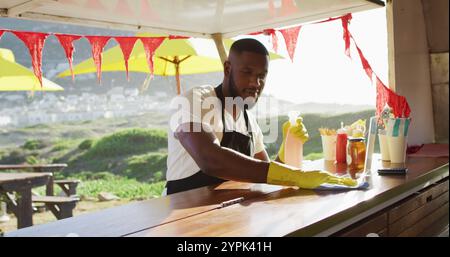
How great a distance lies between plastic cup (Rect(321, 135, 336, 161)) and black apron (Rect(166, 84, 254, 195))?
626 mm

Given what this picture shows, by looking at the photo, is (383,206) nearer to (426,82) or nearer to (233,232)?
(233,232)

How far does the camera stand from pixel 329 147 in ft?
9.35

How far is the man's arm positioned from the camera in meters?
1.90

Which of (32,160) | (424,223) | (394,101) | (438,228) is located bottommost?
Result: (32,160)

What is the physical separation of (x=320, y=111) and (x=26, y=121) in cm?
796

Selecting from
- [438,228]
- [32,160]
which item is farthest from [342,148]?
[32,160]

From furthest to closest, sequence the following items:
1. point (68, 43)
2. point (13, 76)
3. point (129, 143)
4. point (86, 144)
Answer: point (129, 143) → point (86, 144) → point (13, 76) → point (68, 43)

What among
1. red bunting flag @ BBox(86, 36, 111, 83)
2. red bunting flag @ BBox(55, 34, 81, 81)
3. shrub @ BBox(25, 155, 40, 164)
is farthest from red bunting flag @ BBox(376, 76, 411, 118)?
shrub @ BBox(25, 155, 40, 164)

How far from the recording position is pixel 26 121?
1291 centimetres

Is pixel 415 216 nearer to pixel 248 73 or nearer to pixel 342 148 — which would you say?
pixel 342 148

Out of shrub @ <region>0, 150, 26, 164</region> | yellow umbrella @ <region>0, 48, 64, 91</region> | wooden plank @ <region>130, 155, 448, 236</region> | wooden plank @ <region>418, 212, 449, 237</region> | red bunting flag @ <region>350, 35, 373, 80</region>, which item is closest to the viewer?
wooden plank @ <region>130, 155, 448, 236</region>

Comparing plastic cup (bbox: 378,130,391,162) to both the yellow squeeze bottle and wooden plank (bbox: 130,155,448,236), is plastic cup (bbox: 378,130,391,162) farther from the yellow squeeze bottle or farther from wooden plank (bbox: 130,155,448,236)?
wooden plank (bbox: 130,155,448,236)

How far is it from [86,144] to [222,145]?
11297 mm
